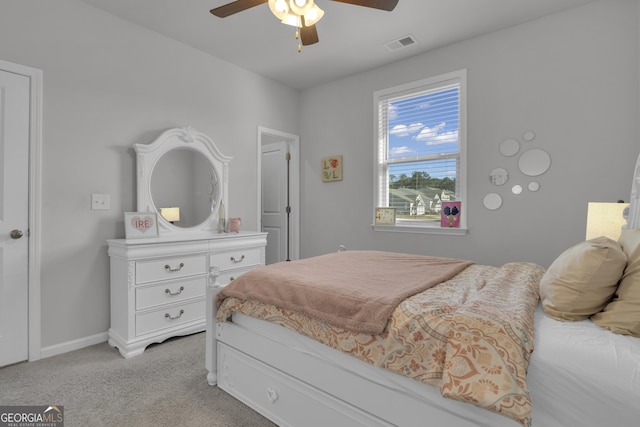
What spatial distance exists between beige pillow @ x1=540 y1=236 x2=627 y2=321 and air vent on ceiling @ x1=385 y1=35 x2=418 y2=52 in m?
2.62

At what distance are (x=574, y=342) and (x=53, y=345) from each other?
3.32 meters

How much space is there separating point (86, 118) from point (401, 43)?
2948mm

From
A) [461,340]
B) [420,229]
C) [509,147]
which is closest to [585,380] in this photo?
[461,340]

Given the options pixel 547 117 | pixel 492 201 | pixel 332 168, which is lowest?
pixel 492 201

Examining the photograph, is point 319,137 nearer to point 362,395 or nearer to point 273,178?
point 273,178

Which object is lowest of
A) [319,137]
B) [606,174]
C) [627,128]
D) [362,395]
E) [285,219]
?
[362,395]

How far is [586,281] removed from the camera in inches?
50.7

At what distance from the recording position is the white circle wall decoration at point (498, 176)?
3131 millimetres

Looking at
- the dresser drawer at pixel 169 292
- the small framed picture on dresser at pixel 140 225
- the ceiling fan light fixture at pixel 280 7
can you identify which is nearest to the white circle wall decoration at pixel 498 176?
the ceiling fan light fixture at pixel 280 7

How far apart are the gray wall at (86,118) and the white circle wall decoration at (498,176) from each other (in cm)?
304

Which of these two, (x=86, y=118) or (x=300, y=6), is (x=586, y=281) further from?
(x=86, y=118)

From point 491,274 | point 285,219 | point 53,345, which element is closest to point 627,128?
point 491,274

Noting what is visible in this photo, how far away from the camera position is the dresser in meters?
2.62

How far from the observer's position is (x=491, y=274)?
198 centimetres
